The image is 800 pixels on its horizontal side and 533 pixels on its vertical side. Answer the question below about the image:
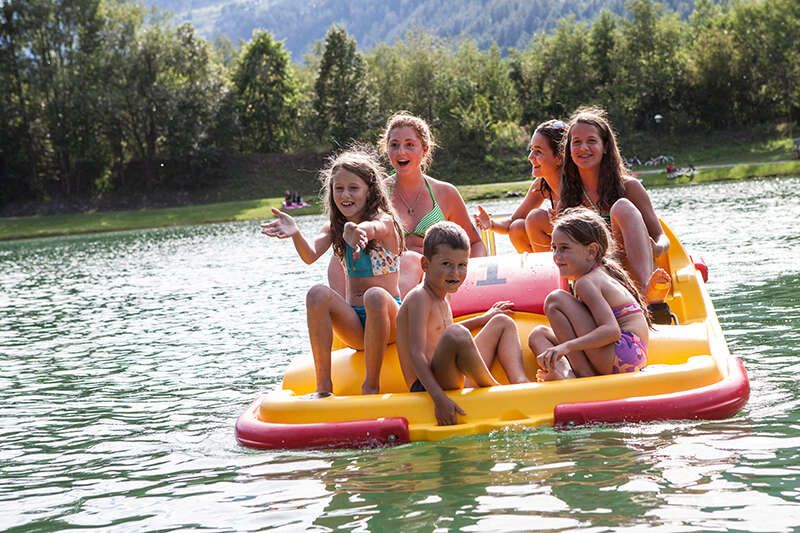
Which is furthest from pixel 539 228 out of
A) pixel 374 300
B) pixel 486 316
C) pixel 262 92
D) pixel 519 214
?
pixel 262 92

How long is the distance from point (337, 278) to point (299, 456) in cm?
151

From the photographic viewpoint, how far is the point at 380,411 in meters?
5.07

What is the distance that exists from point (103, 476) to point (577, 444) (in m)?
2.41

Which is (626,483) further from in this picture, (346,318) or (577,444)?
(346,318)

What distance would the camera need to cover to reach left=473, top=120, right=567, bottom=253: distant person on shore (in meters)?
6.96

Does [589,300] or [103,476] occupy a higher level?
[589,300]

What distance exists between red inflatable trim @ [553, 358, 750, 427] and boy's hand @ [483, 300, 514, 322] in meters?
0.93

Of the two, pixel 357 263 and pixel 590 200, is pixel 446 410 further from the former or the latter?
pixel 590 200

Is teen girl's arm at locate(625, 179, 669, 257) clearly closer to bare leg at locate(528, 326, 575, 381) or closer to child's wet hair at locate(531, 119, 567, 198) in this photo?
child's wet hair at locate(531, 119, 567, 198)

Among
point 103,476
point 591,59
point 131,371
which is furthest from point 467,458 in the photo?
point 591,59

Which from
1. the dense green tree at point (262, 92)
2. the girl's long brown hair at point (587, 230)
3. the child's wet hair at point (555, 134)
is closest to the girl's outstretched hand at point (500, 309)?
the girl's long brown hair at point (587, 230)

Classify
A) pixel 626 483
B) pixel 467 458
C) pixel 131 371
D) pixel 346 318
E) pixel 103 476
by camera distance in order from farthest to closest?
pixel 131 371, pixel 346 318, pixel 103 476, pixel 467 458, pixel 626 483

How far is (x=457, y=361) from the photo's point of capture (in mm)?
5066

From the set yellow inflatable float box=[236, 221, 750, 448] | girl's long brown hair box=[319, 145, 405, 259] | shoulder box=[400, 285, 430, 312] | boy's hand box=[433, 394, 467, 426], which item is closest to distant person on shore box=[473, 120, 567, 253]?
girl's long brown hair box=[319, 145, 405, 259]
